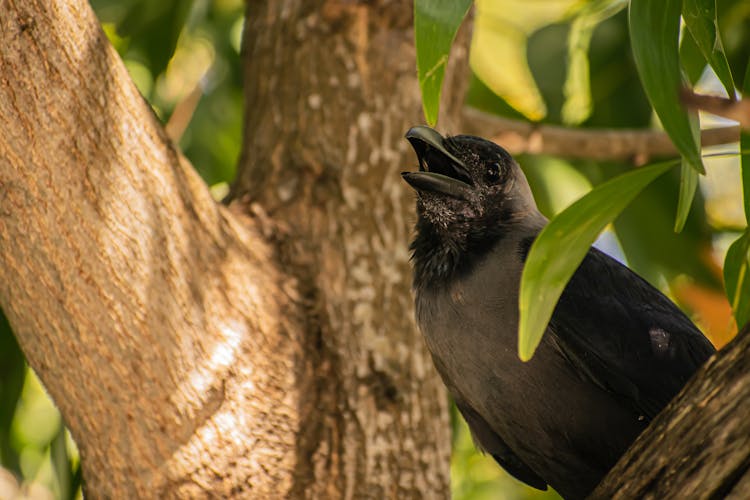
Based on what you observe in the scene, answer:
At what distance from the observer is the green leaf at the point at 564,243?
148 cm

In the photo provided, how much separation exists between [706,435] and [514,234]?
3.74 feet

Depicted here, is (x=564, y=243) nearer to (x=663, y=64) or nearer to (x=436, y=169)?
(x=663, y=64)

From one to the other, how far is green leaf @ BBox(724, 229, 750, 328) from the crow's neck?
2.40 feet

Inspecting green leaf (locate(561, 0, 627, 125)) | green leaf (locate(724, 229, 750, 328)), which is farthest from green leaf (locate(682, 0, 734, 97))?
green leaf (locate(561, 0, 627, 125))

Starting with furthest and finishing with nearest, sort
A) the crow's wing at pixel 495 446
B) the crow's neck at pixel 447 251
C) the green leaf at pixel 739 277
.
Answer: the crow's wing at pixel 495 446 → the crow's neck at pixel 447 251 → the green leaf at pixel 739 277

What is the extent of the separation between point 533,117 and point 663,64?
10.9ft

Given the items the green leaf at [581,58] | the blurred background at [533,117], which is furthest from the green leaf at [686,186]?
the blurred background at [533,117]

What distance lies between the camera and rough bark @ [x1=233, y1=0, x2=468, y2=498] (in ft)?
8.65

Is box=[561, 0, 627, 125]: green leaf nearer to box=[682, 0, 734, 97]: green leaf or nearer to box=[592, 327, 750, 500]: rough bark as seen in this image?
box=[682, 0, 734, 97]: green leaf

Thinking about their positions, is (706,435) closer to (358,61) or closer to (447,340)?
(447,340)

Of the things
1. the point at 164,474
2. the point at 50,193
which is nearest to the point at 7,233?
the point at 50,193

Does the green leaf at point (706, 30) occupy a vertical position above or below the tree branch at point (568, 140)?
above

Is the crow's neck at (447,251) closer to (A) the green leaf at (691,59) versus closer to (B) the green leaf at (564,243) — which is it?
(A) the green leaf at (691,59)

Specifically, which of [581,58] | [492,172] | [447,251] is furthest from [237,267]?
[581,58]
